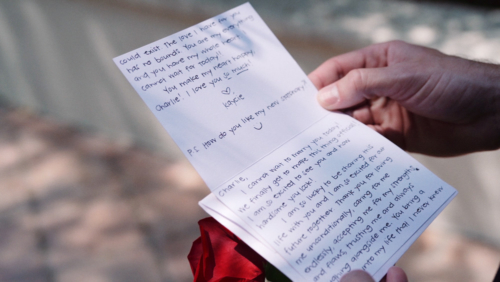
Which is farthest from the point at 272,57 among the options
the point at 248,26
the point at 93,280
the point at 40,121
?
the point at 40,121

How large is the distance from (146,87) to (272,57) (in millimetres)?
265

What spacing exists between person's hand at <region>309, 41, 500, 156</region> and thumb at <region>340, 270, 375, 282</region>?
1.16ft

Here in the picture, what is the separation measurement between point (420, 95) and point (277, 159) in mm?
405

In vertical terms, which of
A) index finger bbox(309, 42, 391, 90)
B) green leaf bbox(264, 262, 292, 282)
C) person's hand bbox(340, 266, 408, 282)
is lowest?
person's hand bbox(340, 266, 408, 282)

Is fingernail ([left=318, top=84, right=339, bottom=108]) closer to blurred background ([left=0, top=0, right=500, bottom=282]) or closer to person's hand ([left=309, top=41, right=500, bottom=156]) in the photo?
person's hand ([left=309, top=41, right=500, bottom=156])

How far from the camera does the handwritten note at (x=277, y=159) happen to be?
21.2 inches

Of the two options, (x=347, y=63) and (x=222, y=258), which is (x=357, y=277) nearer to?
(x=222, y=258)

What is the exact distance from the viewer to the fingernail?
0.74 meters

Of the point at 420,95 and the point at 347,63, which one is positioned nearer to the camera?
the point at 420,95

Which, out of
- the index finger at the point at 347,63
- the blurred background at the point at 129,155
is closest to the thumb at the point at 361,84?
the index finger at the point at 347,63

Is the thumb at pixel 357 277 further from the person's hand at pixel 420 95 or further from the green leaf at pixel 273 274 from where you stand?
the person's hand at pixel 420 95

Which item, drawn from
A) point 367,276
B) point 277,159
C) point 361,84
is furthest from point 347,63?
point 367,276

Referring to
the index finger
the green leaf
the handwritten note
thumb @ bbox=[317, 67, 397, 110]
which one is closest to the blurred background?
the index finger

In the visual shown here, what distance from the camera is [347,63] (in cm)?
94
